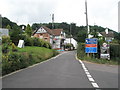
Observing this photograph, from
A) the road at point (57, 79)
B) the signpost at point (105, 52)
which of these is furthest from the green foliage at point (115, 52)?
the road at point (57, 79)

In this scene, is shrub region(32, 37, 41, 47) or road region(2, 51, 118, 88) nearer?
road region(2, 51, 118, 88)

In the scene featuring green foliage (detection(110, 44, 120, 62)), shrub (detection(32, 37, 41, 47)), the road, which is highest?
shrub (detection(32, 37, 41, 47))

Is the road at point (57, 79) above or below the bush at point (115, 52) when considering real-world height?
below

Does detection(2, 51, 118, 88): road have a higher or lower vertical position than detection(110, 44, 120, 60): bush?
lower

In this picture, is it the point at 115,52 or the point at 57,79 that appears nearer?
the point at 57,79

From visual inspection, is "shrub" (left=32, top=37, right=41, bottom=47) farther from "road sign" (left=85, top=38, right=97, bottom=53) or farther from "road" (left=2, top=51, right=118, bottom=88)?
"road" (left=2, top=51, right=118, bottom=88)

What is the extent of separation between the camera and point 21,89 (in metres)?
6.42

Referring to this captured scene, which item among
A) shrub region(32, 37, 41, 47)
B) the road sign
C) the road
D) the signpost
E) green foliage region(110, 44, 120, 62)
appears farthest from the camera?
shrub region(32, 37, 41, 47)

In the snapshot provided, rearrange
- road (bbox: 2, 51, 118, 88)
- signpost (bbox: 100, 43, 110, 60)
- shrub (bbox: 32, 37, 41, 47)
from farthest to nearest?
shrub (bbox: 32, 37, 41, 47) → signpost (bbox: 100, 43, 110, 60) → road (bbox: 2, 51, 118, 88)

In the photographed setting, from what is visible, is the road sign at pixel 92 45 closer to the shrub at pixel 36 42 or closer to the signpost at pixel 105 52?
the signpost at pixel 105 52

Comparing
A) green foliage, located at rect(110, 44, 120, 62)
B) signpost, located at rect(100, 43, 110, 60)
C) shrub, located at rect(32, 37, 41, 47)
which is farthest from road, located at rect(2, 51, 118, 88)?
shrub, located at rect(32, 37, 41, 47)

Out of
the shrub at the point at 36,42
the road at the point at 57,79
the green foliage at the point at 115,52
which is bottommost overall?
the road at the point at 57,79

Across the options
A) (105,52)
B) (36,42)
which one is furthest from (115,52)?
(36,42)

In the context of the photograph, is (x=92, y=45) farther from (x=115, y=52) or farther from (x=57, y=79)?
(x=57, y=79)
